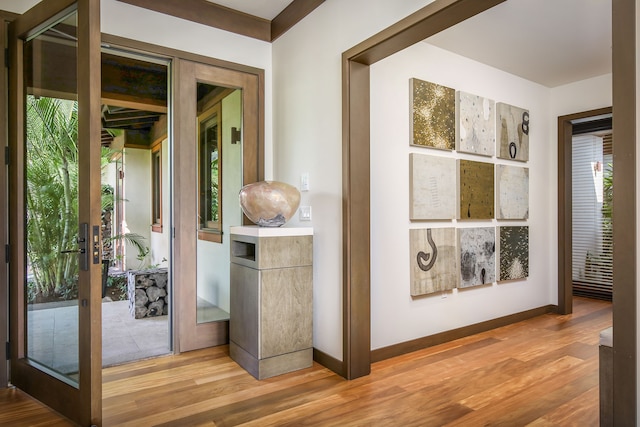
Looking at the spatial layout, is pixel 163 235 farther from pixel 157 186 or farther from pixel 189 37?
pixel 189 37

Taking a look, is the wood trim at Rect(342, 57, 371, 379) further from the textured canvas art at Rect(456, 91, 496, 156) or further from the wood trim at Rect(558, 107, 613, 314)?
the wood trim at Rect(558, 107, 613, 314)

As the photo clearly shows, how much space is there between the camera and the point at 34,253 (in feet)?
8.02

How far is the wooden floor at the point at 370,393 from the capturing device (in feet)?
6.91

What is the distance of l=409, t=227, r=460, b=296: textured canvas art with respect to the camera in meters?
3.22

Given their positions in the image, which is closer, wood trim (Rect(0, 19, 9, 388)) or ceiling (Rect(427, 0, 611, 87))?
wood trim (Rect(0, 19, 9, 388))

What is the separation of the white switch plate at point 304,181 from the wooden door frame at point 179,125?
19.3 inches

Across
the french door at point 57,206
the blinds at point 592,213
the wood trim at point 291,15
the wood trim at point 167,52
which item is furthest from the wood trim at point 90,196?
the blinds at point 592,213

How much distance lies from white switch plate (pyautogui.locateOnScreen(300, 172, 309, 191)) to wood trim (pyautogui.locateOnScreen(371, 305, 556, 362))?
1.31m

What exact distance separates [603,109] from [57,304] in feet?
16.5

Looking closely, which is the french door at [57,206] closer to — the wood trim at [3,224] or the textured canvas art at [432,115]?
the wood trim at [3,224]

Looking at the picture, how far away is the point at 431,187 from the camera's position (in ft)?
11.0

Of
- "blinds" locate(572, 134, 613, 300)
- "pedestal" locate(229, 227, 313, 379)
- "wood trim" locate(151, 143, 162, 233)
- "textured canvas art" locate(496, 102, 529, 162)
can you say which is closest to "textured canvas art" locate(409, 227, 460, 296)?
"pedestal" locate(229, 227, 313, 379)

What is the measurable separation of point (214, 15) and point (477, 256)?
3045 mm

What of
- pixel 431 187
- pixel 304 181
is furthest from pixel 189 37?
pixel 431 187
